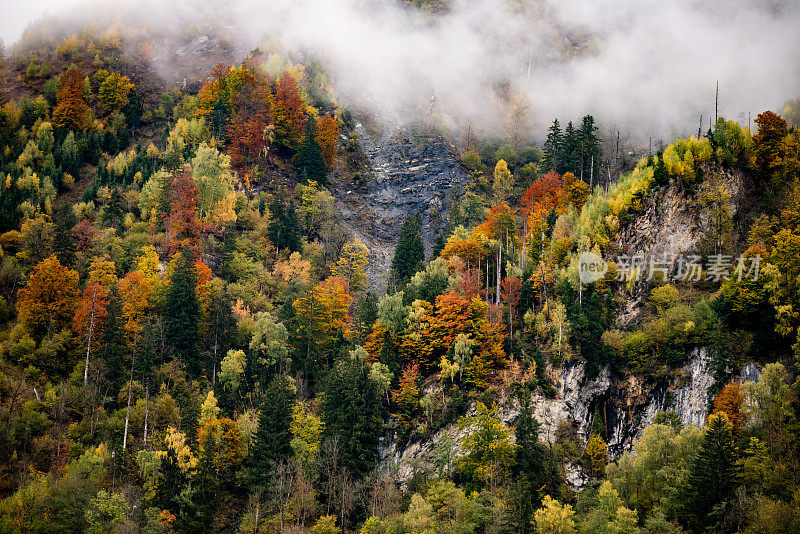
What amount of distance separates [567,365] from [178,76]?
10358 centimetres

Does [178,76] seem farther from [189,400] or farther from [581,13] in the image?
[581,13]

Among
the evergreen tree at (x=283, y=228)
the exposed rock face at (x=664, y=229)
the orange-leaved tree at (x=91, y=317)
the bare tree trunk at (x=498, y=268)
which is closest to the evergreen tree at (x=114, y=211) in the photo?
the orange-leaved tree at (x=91, y=317)

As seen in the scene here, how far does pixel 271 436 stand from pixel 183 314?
21.5m

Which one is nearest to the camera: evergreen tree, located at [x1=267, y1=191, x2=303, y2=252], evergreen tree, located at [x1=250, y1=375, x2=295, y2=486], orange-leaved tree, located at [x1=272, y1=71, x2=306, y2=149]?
evergreen tree, located at [x1=250, y1=375, x2=295, y2=486]

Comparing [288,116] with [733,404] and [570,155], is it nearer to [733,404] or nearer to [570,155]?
[570,155]

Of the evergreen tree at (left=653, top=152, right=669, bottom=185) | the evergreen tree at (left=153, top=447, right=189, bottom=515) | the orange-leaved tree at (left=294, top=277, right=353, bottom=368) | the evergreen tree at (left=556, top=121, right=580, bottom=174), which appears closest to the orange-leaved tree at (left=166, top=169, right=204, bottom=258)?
the orange-leaved tree at (left=294, top=277, right=353, bottom=368)

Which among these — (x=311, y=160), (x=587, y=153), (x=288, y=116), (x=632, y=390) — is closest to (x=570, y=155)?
(x=587, y=153)

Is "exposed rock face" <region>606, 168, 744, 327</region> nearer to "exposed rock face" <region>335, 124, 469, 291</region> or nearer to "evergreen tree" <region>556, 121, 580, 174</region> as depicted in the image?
"evergreen tree" <region>556, 121, 580, 174</region>

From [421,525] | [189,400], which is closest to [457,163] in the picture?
[189,400]

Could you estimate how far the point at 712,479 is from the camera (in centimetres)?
5047

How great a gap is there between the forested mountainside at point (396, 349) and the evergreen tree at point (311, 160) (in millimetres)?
8572

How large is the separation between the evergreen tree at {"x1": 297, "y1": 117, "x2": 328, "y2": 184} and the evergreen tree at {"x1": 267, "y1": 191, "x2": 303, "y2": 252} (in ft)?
48.3

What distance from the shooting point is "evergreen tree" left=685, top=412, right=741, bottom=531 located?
50.2 m

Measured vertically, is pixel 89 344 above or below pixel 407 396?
above
